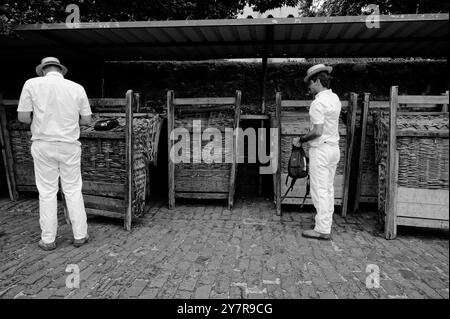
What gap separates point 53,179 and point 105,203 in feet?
3.22

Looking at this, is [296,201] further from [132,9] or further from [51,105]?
[132,9]

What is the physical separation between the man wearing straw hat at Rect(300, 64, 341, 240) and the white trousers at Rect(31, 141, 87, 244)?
106 inches

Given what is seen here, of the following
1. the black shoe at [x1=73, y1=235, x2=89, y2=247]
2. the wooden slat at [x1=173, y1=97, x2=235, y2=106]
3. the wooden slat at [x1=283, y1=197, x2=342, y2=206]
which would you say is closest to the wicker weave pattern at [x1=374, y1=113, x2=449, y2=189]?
the wooden slat at [x1=283, y1=197, x2=342, y2=206]

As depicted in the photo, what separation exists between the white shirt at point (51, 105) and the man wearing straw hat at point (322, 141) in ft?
8.81

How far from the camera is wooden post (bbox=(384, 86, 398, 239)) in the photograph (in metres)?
4.30

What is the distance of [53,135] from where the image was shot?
3846 mm

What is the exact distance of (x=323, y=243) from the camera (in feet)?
14.0

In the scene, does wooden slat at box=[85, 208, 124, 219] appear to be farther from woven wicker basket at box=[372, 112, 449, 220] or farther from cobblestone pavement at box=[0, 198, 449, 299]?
woven wicker basket at box=[372, 112, 449, 220]

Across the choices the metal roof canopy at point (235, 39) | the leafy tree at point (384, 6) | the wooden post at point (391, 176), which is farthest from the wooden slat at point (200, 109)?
the leafy tree at point (384, 6)

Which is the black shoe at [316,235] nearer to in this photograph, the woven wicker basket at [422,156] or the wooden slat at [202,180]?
the woven wicker basket at [422,156]

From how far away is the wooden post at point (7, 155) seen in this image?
5699mm

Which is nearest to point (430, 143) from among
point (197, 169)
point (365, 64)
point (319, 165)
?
point (319, 165)

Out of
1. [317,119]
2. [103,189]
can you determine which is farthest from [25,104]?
[317,119]
